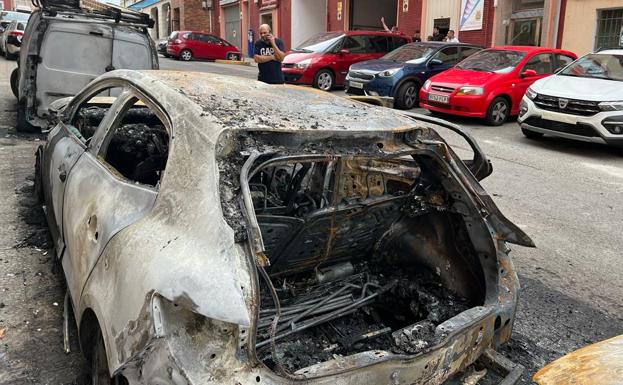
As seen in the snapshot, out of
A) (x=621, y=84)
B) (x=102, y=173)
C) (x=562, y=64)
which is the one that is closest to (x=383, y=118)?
(x=102, y=173)

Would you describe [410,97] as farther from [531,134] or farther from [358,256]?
[358,256]

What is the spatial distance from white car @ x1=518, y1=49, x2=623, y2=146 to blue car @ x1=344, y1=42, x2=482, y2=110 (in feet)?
11.1

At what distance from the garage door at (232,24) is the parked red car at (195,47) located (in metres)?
5.53

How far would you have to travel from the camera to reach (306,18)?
1054 inches

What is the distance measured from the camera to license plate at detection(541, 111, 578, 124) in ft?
28.0

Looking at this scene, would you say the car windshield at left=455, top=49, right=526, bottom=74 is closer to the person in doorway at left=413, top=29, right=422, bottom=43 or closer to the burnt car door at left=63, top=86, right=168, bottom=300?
the person in doorway at left=413, top=29, right=422, bottom=43

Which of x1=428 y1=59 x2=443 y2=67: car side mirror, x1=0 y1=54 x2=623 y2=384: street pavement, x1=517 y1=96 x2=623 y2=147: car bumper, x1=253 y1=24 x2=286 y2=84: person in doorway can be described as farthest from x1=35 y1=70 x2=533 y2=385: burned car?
x1=428 y1=59 x2=443 y2=67: car side mirror

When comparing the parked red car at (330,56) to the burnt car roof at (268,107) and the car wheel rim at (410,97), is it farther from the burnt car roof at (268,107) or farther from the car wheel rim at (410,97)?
the burnt car roof at (268,107)

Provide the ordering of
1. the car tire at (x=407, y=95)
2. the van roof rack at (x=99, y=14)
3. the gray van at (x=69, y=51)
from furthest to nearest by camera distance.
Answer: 1. the car tire at (x=407, y=95)
2. the van roof rack at (x=99, y=14)
3. the gray van at (x=69, y=51)

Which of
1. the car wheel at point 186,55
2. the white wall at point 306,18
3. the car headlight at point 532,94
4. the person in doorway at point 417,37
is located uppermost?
the white wall at point 306,18

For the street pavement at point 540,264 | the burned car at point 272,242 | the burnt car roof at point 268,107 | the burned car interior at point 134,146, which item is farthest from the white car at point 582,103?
the burned car interior at point 134,146

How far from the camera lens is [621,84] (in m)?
8.70

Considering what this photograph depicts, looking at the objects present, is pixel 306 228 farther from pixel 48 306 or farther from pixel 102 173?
pixel 48 306

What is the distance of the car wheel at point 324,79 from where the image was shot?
1495 cm
